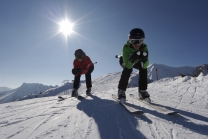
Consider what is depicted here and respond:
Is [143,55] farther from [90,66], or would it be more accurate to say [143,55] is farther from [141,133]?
[90,66]

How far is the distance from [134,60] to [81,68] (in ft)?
10.4

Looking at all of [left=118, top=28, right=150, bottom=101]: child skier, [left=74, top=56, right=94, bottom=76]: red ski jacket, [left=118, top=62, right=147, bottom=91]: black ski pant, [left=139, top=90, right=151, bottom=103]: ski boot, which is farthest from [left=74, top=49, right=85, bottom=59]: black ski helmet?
[left=139, top=90, right=151, bottom=103]: ski boot

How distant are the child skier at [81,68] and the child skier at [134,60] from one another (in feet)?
8.61

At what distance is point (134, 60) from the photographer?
14.1ft

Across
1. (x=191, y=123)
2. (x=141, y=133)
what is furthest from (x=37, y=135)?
(x=191, y=123)

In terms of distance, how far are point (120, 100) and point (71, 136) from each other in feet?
7.53

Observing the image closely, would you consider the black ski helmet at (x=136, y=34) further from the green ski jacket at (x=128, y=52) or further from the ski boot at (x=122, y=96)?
the ski boot at (x=122, y=96)

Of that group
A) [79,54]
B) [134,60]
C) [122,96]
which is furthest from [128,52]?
[79,54]

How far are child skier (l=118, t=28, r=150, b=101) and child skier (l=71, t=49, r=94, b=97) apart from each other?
2.63 metres

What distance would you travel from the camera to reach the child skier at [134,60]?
4340mm

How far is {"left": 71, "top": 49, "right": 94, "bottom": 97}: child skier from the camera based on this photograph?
6.70m

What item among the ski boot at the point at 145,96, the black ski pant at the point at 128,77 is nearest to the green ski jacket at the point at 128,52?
the black ski pant at the point at 128,77

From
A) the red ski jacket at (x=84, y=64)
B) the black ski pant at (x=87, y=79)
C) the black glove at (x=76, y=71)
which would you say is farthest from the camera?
the red ski jacket at (x=84, y=64)

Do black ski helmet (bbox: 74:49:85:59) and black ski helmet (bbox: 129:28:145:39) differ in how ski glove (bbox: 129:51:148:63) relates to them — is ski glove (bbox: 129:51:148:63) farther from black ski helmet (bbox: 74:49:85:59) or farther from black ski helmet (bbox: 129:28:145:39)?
black ski helmet (bbox: 74:49:85:59)
